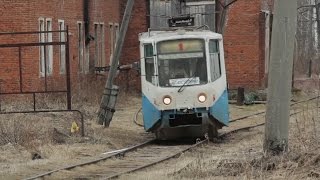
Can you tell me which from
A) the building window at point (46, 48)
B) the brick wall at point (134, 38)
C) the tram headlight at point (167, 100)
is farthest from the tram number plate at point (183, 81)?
the brick wall at point (134, 38)

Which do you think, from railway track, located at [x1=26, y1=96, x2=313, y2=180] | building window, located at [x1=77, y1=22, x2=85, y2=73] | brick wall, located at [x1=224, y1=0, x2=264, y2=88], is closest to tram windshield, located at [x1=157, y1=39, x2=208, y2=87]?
railway track, located at [x1=26, y1=96, x2=313, y2=180]

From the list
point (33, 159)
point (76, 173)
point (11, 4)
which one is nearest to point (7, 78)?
point (11, 4)

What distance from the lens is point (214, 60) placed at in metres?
20.4

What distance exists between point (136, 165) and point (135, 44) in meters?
24.6

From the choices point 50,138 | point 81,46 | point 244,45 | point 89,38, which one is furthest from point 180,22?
point 244,45

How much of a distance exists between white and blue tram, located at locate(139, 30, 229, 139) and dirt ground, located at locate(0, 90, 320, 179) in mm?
999

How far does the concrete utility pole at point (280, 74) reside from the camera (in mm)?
12812

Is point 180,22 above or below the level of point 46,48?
above

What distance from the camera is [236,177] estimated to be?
11.9 metres

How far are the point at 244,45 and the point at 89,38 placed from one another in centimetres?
913

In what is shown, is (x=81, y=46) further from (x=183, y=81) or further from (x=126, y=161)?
(x=126, y=161)

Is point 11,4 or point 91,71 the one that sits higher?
point 11,4

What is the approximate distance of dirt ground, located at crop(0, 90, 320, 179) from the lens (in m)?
12.2

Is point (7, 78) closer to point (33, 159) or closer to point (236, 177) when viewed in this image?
point (33, 159)
